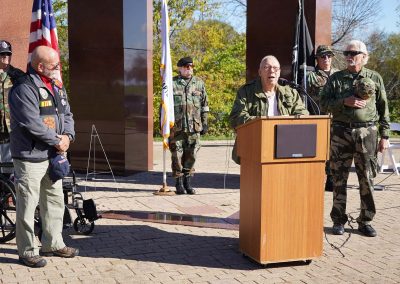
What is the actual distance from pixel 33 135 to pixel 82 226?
165 centimetres

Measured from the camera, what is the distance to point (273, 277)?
452 cm

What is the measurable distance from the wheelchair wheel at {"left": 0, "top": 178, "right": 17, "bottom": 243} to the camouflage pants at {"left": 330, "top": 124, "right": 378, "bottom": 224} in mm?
3579

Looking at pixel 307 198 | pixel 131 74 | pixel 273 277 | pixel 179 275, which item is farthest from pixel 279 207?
pixel 131 74

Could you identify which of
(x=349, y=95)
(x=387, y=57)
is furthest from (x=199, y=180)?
(x=387, y=57)

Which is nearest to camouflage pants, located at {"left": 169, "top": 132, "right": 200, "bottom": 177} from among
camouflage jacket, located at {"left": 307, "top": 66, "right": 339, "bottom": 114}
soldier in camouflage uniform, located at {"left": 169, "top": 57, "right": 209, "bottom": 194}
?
soldier in camouflage uniform, located at {"left": 169, "top": 57, "right": 209, "bottom": 194}

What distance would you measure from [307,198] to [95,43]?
6.79 m

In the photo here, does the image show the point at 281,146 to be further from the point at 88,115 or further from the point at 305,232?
the point at 88,115

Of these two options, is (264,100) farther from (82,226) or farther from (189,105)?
(189,105)

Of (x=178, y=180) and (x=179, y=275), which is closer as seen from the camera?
(x=179, y=275)

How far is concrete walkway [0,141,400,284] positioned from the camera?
14.8 ft

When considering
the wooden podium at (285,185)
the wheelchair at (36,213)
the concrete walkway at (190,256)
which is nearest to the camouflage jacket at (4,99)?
the wheelchair at (36,213)

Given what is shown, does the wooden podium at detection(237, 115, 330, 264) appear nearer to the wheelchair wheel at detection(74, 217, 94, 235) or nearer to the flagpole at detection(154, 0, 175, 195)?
the wheelchair wheel at detection(74, 217, 94, 235)

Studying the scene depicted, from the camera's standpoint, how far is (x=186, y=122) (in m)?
8.27

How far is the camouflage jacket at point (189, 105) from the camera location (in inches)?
326
